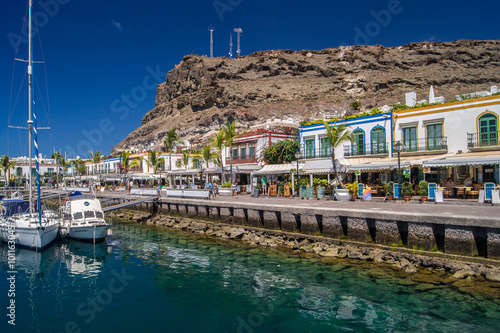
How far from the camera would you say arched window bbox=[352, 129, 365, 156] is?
31.7 metres

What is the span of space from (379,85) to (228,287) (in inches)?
4223

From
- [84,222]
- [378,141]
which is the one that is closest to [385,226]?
[378,141]

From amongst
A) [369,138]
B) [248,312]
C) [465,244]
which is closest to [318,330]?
[248,312]

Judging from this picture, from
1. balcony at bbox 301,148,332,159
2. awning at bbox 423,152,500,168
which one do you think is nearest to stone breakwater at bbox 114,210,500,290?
awning at bbox 423,152,500,168

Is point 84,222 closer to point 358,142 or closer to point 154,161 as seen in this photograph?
point 358,142

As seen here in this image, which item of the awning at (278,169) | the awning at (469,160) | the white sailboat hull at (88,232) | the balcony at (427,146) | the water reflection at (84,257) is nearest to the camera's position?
the water reflection at (84,257)

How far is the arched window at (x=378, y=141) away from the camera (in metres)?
30.3

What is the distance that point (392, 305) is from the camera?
1089 centimetres

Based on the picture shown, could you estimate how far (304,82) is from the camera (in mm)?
119688

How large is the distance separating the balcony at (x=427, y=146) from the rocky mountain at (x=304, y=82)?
61.8m

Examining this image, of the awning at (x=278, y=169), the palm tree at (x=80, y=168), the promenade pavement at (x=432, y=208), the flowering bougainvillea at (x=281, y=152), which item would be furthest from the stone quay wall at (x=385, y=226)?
the palm tree at (x=80, y=168)

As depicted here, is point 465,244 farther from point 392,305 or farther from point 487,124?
point 487,124

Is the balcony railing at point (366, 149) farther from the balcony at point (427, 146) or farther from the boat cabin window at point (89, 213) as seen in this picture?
the boat cabin window at point (89, 213)

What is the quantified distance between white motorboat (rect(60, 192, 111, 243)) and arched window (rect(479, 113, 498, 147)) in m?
27.5
